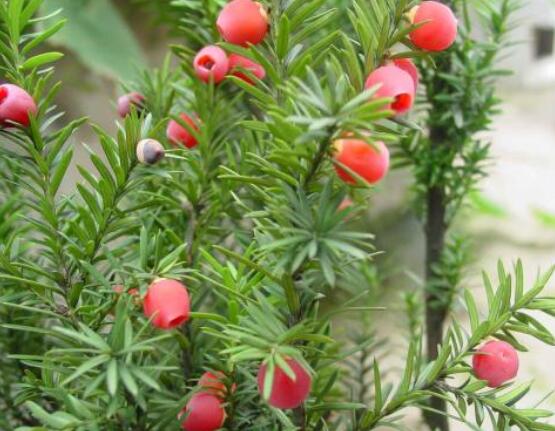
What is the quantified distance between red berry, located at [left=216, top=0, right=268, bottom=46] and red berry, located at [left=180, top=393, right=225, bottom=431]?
160 mm

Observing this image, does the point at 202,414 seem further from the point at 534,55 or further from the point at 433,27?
the point at 534,55

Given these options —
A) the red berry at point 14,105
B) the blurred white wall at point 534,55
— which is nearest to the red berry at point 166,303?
the red berry at point 14,105

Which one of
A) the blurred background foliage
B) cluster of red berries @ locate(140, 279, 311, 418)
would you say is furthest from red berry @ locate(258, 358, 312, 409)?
the blurred background foliage

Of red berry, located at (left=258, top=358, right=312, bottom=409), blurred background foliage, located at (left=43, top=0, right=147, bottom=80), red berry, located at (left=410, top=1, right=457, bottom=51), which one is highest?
red berry, located at (left=410, top=1, right=457, bottom=51)

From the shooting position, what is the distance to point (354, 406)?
32 cm

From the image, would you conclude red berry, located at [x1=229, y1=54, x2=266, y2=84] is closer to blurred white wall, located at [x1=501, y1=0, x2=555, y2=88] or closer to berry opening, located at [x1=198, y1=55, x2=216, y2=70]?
berry opening, located at [x1=198, y1=55, x2=216, y2=70]

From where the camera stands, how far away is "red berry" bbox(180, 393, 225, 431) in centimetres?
32

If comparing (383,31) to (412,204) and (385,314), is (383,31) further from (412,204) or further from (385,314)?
(385,314)

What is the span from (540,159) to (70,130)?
1101 millimetres

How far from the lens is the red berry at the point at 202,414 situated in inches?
12.6

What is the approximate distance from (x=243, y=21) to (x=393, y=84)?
0.08m

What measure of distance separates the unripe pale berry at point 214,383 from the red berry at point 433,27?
0.18 m

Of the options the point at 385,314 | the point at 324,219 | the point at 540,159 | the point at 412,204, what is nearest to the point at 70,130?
the point at 324,219

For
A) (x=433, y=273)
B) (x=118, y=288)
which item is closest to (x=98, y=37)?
(x=433, y=273)
